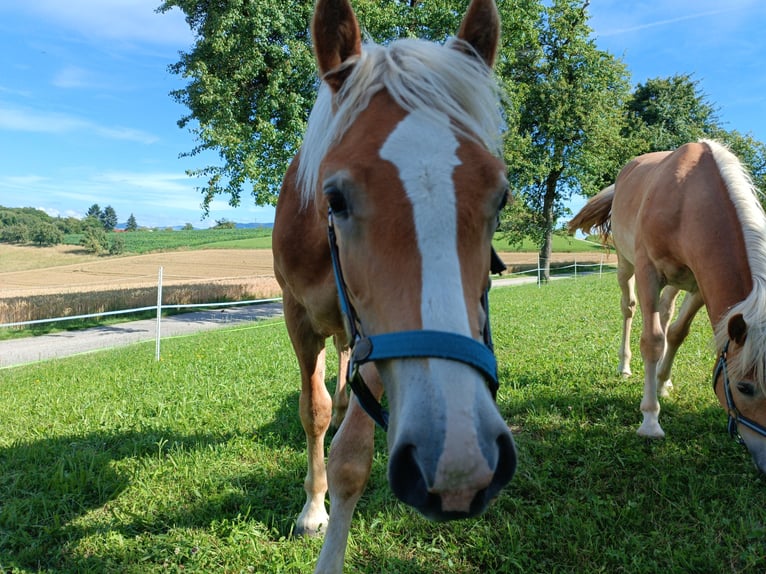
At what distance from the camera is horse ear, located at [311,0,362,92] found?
1749 mm

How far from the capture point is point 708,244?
304 centimetres

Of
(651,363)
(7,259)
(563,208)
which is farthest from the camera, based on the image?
(7,259)

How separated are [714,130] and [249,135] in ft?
103

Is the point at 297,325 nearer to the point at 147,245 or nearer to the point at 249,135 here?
the point at 249,135

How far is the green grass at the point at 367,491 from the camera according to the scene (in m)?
2.26

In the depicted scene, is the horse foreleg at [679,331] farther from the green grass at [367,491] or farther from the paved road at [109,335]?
the paved road at [109,335]

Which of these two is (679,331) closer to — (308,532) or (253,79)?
(308,532)

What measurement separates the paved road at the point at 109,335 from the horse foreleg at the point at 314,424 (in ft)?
30.1

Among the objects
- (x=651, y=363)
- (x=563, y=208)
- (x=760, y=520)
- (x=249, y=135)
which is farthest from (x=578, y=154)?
(x=760, y=520)

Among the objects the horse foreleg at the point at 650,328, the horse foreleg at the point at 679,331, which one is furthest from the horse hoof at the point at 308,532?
the horse foreleg at the point at 679,331

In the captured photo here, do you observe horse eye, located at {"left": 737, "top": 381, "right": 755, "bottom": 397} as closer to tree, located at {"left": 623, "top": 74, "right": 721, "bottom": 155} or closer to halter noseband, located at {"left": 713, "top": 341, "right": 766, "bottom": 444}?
halter noseband, located at {"left": 713, "top": 341, "right": 766, "bottom": 444}

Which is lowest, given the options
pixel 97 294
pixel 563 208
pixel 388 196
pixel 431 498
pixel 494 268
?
pixel 97 294

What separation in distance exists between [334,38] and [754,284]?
262 cm

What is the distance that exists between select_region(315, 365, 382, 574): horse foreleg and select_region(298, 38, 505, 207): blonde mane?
1162 mm
